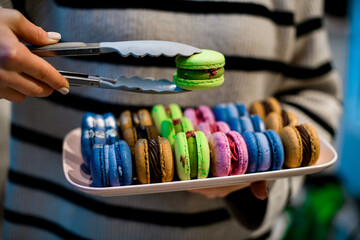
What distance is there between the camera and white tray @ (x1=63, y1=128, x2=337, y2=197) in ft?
1.27

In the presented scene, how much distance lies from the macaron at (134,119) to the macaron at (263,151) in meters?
0.16

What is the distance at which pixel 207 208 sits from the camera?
601 mm

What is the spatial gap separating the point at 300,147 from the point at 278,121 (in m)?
0.07

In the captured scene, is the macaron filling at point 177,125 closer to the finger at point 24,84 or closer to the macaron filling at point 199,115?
the macaron filling at point 199,115

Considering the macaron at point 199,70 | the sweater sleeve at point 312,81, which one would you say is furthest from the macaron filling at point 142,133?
the sweater sleeve at point 312,81

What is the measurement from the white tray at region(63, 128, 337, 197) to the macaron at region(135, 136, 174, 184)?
18 millimetres

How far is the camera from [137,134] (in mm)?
452

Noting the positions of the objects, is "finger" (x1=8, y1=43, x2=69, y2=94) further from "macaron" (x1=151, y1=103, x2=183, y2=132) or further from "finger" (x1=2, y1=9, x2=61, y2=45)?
"macaron" (x1=151, y1=103, x2=183, y2=132)

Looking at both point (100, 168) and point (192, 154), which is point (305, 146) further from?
point (100, 168)

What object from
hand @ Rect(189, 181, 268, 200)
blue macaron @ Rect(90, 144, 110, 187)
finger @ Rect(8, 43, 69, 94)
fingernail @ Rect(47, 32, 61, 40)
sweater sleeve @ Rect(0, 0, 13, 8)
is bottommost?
hand @ Rect(189, 181, 268, 200)

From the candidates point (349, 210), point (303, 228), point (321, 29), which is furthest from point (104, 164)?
point (349, 210)

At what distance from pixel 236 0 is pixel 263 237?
1.67 feet

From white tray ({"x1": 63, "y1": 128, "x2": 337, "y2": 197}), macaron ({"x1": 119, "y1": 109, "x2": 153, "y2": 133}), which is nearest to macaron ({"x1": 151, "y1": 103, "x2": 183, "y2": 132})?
macaron ({"x1": 119, "y1": 109, "x2": 153, "y2": 133})

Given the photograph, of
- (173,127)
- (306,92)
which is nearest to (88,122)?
(173,127)
